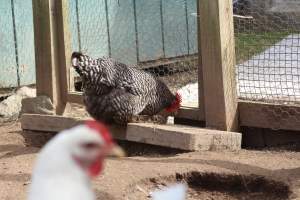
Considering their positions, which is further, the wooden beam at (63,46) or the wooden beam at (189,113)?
the wooden beam at (63,46)

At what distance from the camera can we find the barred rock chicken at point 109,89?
16.7 feet

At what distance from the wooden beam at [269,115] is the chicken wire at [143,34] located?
231 cm

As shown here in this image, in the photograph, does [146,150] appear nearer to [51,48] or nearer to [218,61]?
[218,61]

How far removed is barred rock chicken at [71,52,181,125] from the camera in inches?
200

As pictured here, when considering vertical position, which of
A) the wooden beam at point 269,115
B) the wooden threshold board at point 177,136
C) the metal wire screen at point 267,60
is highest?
the metal wire screen at point 267,60

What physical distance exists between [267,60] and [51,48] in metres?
2.29

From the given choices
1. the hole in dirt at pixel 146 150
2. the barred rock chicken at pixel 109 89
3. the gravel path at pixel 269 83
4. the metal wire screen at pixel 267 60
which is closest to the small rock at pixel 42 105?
the barred rock chicken at pixel 109 89

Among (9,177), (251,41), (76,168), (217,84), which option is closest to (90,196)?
(76,168)

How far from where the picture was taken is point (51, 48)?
5.77 meters

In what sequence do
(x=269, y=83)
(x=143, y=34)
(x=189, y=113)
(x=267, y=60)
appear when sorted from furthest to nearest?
1. (x=143, y=34)
2. (x=267, y=60)
3. (x=269, y=83)
4. (x=189, y=113)

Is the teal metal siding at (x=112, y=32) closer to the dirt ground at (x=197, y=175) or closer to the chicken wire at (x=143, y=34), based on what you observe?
the chicken wire at (x=143, y=34)

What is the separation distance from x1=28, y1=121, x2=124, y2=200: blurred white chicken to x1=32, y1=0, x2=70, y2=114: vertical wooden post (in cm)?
436

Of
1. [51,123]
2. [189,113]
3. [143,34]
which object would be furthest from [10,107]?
[143,34]

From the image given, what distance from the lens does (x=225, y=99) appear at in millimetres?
4859
